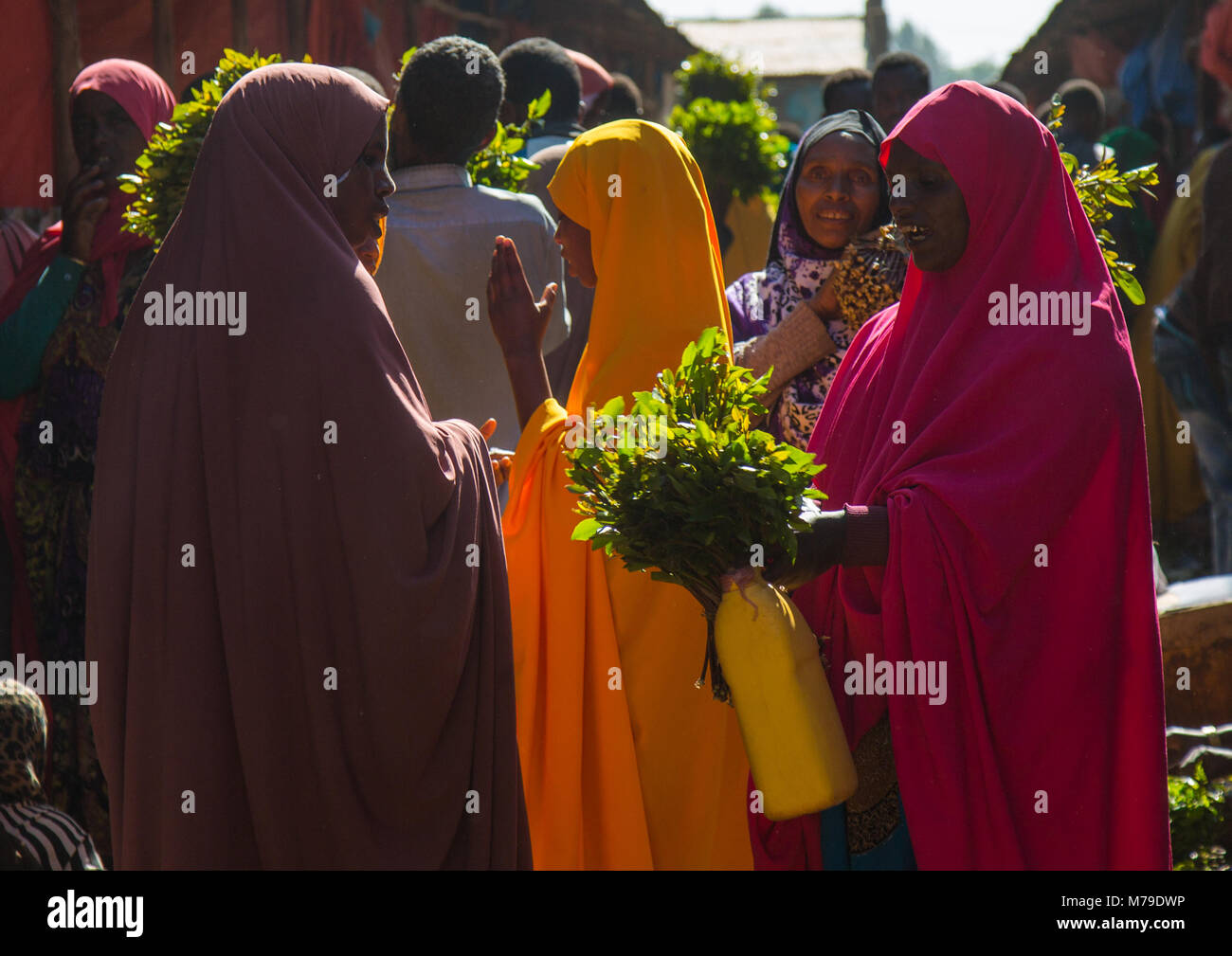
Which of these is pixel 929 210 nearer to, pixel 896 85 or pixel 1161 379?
pixel 896 85

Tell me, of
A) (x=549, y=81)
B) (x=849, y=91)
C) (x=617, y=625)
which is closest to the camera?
(x=617, y=625)

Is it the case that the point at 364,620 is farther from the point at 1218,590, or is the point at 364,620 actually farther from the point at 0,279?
the point at 1218,590

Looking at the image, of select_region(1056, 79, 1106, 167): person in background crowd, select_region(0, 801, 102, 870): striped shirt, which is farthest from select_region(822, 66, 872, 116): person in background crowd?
select_region(0, 801, 102, 870): striped shirt

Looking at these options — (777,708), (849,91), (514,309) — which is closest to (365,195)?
(514,309)

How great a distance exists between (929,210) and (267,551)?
161 centimetres

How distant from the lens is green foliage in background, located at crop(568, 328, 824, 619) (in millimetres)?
2938

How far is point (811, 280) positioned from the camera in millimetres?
4473

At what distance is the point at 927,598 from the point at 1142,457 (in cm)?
54

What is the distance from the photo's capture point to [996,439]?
3.08 meters

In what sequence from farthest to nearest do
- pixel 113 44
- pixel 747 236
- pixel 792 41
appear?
pixel 792 41, pixel 747 236, pixel 113 44

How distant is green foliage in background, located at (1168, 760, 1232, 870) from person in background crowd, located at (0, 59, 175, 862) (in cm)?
339
